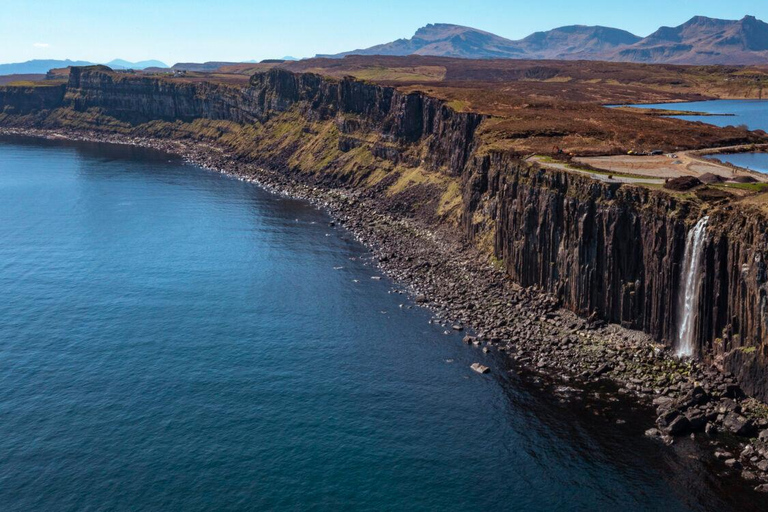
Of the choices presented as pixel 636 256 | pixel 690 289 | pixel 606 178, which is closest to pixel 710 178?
Result: pixel 606 178

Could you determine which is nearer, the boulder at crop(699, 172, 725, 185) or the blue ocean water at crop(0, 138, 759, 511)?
the blue ocean water at crop(0, 138, 759, 511)

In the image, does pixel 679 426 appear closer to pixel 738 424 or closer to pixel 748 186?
pixel 738 424

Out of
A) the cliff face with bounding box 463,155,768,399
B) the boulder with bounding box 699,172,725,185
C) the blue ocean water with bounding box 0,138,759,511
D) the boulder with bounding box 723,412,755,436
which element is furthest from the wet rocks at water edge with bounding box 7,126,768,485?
the boulder with bounding box 699,172,725,185

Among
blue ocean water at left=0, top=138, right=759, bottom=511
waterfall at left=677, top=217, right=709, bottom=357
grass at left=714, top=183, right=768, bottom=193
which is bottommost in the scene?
blue ocean water at left=0, top=138, right=759, bottom=511

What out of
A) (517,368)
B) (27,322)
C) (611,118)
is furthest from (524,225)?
(27,322)

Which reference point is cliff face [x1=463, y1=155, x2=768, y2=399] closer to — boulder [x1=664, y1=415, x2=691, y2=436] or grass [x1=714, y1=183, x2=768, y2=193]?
boulder [x1=664, y1=415, x2=691, y2=436]

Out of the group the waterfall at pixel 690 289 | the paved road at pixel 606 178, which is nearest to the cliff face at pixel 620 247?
the waterfall at pixel 690 289

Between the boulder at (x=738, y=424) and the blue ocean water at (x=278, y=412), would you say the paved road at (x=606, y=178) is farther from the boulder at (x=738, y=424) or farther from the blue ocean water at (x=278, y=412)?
the boulder at (x=738, y=424)
